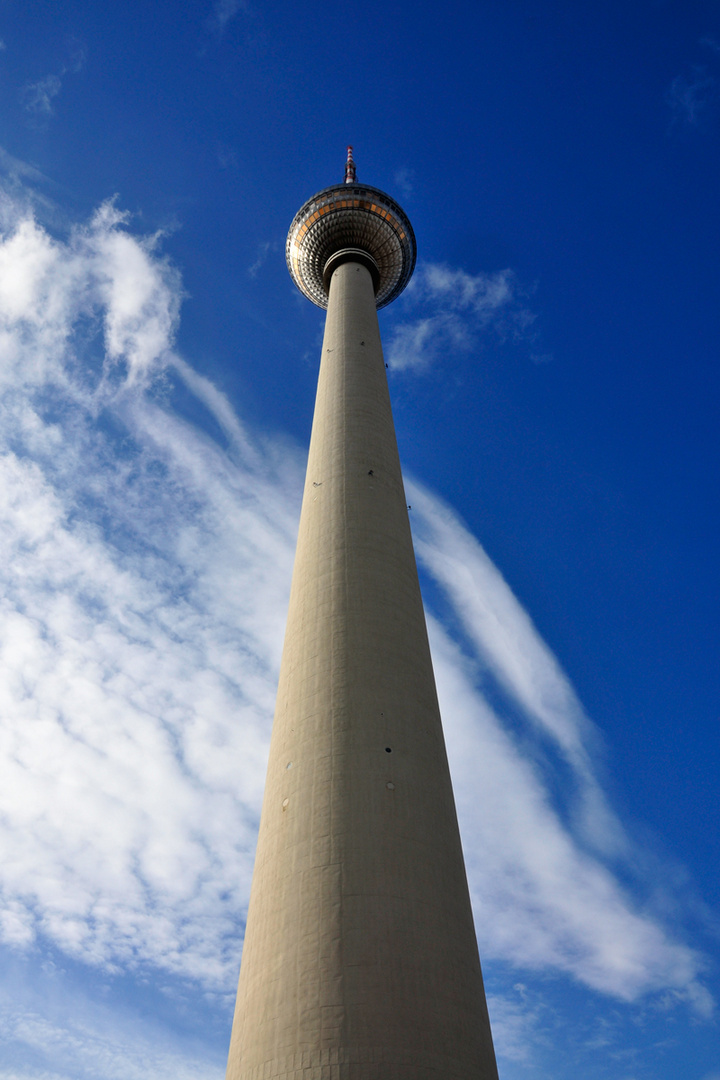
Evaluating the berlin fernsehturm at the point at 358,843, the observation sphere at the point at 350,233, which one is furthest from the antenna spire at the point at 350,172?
the berlin fernsehturm at the point at 358,843

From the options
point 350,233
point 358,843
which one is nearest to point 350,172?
point 350,233

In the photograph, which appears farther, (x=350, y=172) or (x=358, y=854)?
(x=350, y=172)

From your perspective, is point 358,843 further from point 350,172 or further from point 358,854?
point 350,172

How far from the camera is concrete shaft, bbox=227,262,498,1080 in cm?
1440

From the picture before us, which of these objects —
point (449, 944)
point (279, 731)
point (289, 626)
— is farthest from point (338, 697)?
point (449, 944)

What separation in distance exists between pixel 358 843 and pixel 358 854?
246 millimetres

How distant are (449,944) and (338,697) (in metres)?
6.19

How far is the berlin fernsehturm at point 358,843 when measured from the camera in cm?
1443

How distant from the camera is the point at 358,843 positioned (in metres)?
16.8

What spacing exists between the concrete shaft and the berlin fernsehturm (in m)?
0.04

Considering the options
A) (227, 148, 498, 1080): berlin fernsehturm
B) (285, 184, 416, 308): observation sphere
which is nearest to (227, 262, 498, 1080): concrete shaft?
(227, 148, 498, 1080): berlin fernsehturm

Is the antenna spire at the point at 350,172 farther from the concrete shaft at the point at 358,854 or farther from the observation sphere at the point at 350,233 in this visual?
the concrete shaft at the point at 358,854

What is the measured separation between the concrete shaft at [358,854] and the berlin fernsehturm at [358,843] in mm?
36

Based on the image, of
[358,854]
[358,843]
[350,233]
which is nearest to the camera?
[358,854]
